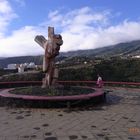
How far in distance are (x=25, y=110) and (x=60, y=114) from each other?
154cm

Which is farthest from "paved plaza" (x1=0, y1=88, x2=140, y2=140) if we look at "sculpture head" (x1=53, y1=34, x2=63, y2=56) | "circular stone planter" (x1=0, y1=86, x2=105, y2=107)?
"sculpture head" (x1=53, y1=34, x2=63, y2=56)

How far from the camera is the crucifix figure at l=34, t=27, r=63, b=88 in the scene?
14141 millimetres

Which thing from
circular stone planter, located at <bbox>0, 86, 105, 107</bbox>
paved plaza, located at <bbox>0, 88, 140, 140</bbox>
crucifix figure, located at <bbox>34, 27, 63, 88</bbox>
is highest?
crucifix figure, located at <bbox>34, 27, 63, 88</bbox>

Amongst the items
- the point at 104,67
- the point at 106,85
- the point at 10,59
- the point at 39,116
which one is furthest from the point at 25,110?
the point at 10,59

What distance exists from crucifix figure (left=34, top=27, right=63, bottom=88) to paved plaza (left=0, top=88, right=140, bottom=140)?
8.91 feet

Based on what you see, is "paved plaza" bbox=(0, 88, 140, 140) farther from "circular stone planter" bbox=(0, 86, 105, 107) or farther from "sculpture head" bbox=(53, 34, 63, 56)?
"sculpture head" bbox=(53, 34, 63, 56)

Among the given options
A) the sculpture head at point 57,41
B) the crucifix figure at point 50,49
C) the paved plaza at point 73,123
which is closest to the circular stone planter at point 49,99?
the paved plaza at point 73,123

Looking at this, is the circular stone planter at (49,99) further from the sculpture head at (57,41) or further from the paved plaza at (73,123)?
the sculpture head at (57,41)

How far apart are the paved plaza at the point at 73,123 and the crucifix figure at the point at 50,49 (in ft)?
8.91

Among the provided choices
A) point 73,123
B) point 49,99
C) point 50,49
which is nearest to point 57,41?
point 50,49

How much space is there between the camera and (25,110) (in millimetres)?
12195

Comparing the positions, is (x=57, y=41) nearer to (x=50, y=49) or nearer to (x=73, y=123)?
(x=50, y=49)

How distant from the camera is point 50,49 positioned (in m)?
14.2

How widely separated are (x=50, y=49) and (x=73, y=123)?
504 cm
